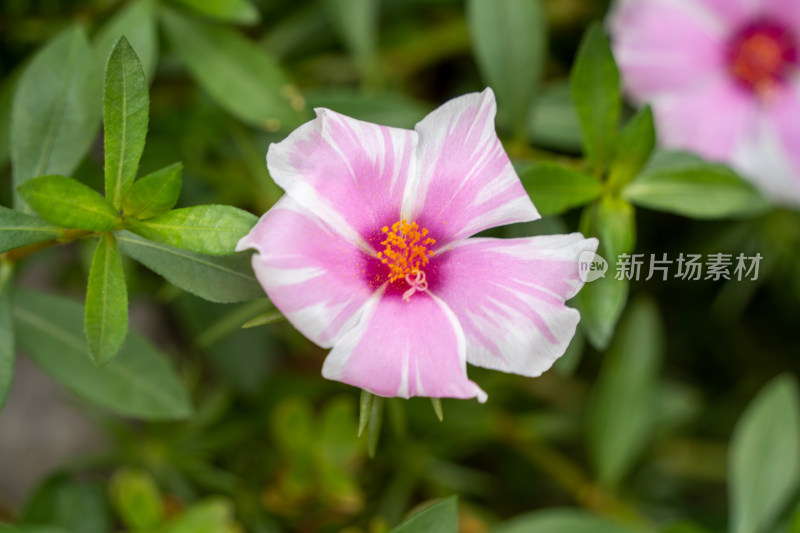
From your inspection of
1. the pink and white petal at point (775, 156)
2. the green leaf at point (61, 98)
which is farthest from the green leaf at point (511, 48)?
the green leaf at point (61, 98)

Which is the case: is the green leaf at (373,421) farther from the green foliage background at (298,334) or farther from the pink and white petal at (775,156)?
the pink and white petal at (775,156)

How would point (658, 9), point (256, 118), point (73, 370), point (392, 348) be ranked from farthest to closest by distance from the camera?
point (658, 9) < point (256, 118) < point (73, 370) < point (392, 348)

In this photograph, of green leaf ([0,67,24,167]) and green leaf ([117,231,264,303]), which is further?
green leaf ([0,67,24,167])

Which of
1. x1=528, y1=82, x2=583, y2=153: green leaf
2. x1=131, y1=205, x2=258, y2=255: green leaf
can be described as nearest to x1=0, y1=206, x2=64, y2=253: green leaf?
x1=131, y1=205, x2=258, y2=255: green leaf

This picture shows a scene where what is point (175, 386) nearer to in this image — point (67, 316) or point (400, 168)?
point (67, 316)

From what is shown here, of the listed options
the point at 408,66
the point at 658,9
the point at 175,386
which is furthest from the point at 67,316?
the point at 658,9

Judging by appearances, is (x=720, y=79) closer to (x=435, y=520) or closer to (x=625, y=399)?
(x=625, y=399)

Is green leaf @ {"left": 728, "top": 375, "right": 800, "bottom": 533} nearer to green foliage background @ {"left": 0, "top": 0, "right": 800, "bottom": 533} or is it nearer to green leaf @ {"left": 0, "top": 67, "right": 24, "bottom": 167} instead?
green foliage background @ {"left": 0, "top": 0, "right": 800, "bottom": 533}

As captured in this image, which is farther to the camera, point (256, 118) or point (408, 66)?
point (408, 66)
